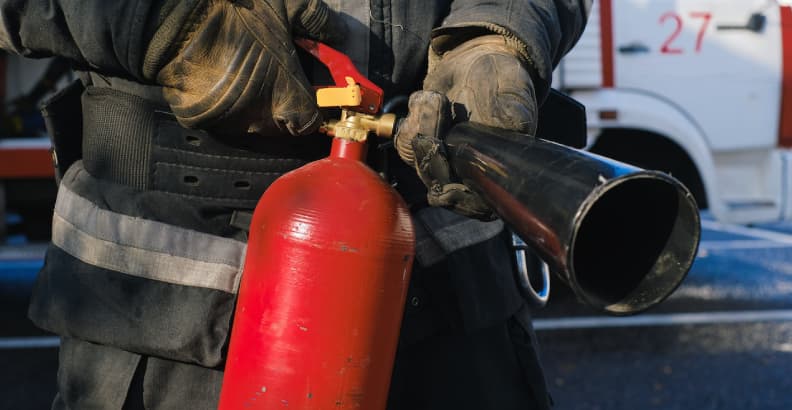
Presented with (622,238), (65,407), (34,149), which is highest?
(622,238)

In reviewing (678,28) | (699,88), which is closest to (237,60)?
(678,28)

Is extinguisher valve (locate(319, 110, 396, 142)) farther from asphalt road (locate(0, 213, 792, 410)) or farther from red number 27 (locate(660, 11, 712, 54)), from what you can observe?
red number 27 (locate(660, 11, 712, 54))

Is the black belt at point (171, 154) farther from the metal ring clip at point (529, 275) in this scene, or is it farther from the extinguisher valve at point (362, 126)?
the metal ring clip at point (529, 275)

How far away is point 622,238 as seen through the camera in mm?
952

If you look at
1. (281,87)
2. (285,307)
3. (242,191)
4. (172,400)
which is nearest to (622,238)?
(285,307)

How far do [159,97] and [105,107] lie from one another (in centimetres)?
10

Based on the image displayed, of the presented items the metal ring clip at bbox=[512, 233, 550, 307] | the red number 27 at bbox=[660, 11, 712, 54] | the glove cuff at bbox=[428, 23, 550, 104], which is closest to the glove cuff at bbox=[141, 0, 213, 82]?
the glove cuff at bbox=[428, 23, 550, 104]

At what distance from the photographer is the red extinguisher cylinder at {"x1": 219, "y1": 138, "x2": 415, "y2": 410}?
106cm

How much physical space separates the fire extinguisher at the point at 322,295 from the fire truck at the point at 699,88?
350 cm

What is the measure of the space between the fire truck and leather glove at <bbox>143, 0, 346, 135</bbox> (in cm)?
340

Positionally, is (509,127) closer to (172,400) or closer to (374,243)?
(374,243)

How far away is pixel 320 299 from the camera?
1060mm

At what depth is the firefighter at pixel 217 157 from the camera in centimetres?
117

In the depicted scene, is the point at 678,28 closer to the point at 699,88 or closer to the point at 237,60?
the point at 699,88
